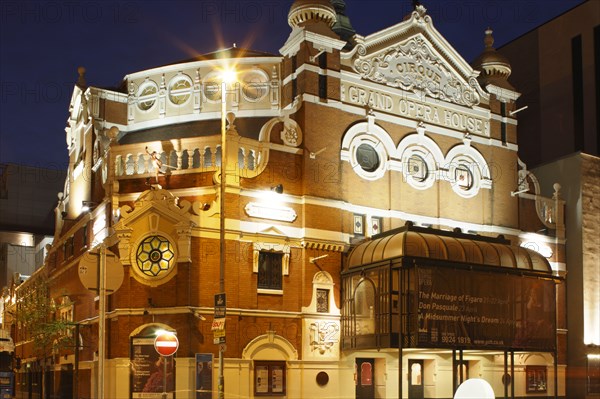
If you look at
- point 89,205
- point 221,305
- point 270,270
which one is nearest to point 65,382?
point 89,205

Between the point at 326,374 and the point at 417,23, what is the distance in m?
18.0

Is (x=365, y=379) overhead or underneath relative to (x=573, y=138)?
underneath

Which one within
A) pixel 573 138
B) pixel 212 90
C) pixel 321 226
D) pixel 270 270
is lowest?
pixel 270 270

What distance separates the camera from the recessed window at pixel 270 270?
1278 inches

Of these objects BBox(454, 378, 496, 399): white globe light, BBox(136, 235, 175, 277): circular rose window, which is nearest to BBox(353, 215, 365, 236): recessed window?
BBox(136, 235, 175, 277): circular rose window

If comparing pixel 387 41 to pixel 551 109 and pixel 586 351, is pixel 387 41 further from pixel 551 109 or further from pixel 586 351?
A: pixel 551 109

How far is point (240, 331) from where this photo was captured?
31.3 metres

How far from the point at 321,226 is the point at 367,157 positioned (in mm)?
4778

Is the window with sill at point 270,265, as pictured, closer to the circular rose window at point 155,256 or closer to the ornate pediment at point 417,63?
the circular rose window at point 155,256

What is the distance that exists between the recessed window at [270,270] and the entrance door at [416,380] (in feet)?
25.3

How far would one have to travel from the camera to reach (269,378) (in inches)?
1257

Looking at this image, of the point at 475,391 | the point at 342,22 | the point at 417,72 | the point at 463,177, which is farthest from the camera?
the point at 342,22

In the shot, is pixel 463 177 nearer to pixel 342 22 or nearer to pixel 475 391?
pixel 342 22

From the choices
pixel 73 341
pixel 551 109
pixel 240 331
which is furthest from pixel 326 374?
pixel 551 109
